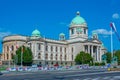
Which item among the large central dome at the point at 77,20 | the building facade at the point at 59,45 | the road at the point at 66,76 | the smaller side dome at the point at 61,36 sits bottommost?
the road at the point at 66,76

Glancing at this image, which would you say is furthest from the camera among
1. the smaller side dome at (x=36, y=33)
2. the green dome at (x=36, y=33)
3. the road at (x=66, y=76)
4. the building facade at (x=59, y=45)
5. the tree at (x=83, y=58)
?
the green dome at (x=36, y=33)

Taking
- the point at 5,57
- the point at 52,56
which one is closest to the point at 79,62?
the point at 52,56

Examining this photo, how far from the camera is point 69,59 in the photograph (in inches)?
6703

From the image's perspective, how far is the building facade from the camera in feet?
497

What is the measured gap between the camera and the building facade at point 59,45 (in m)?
151

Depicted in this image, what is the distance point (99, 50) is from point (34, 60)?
44178mm

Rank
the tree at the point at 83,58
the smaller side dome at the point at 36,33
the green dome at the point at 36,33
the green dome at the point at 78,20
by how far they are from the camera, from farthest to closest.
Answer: the green dome at the point at 78,20, the green dome at the point at 36,33, the smaller side dome at the point at 36,33, the tree at the point at 83,58

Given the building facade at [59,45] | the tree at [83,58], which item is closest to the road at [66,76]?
the tree at [83,58]

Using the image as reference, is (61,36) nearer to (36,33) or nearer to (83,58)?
(36,33)

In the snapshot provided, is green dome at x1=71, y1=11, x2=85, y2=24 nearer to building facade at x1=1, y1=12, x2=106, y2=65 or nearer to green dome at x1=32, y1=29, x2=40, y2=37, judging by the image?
building facade at x1=1, y1=12, x2=106, y2=65

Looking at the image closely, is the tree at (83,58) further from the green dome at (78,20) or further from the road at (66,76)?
the road at (66,76)

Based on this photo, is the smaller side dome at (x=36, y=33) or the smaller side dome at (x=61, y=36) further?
the smaller side dome at (x=61, y=36)

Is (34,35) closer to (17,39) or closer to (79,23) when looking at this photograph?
(17,39)

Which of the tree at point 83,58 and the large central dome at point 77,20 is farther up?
the large central dome at point 77,20
